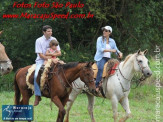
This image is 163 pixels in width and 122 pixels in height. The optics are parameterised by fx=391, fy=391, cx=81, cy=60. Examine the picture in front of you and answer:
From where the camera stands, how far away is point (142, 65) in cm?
940

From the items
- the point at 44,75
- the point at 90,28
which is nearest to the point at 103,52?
the point at 44,75

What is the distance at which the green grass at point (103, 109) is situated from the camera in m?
11.0

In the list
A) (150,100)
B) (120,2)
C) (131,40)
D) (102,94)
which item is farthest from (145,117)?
(120,2)

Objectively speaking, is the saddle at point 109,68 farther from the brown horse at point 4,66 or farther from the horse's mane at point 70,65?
the brown horse at point 4,66

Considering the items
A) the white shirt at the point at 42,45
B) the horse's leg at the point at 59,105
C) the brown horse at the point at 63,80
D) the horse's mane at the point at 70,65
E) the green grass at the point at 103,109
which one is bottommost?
the green grass at the point at 103,109

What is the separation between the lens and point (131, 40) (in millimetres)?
17422

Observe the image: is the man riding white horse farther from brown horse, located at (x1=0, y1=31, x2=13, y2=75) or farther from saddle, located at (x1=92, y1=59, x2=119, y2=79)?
brown horse, located at (x1=0, y1=31, x2=13, y2=75)

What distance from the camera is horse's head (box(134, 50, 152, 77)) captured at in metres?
9.27

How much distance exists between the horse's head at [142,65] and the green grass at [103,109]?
202 centimetres

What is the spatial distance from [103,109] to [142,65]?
3.69 meters

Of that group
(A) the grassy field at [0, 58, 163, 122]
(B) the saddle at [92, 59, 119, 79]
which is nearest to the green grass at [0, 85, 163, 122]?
(A) the grassy field at [0, 58, 163, 122]

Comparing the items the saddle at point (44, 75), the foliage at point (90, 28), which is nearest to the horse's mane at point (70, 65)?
the saddle at point (44, 75)

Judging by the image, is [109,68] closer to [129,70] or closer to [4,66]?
[129,70]

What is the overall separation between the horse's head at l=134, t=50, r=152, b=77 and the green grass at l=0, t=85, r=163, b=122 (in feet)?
6.64
